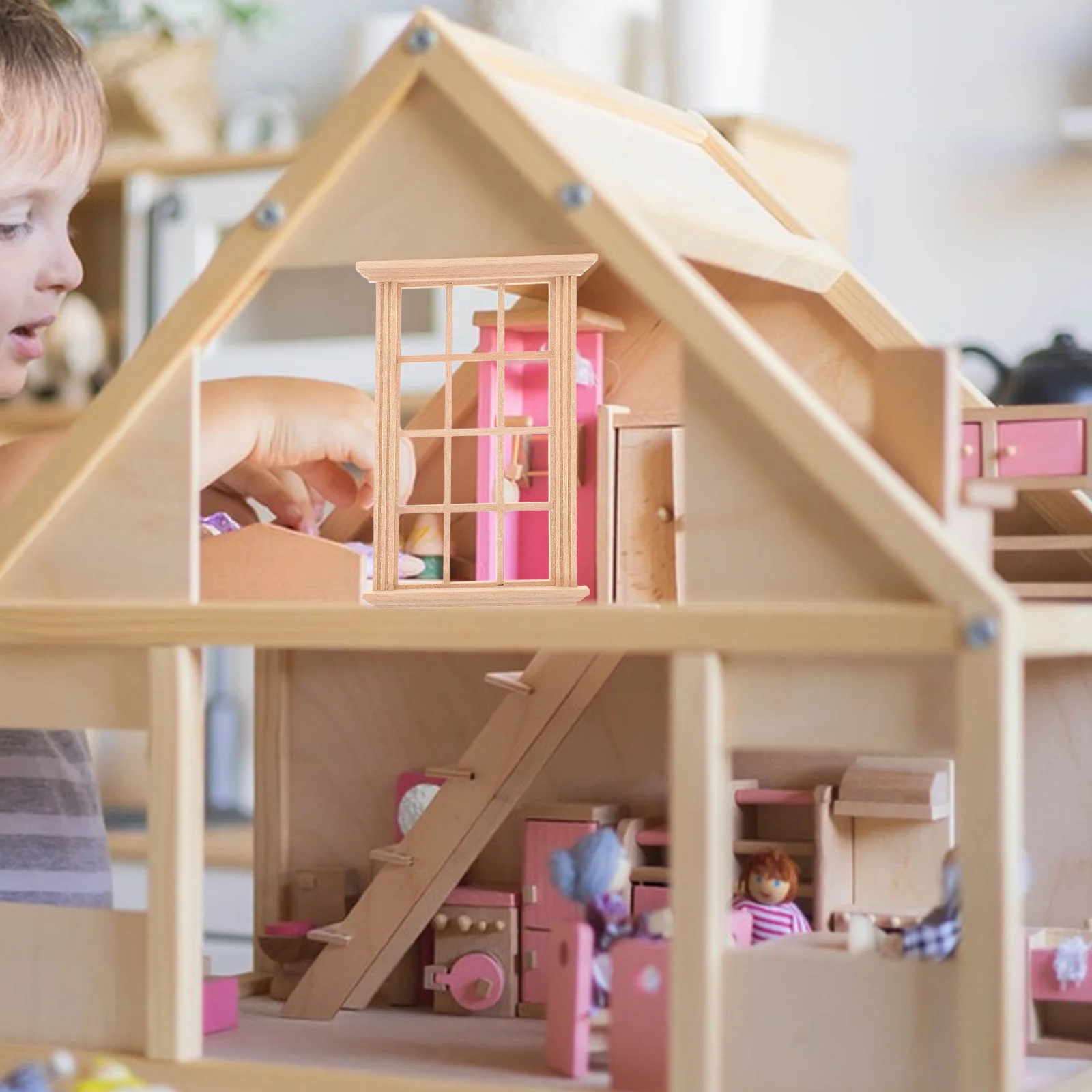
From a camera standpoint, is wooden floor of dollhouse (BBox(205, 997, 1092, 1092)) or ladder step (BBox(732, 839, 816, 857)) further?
ladder step (BBox(732, 839, 816, 857))

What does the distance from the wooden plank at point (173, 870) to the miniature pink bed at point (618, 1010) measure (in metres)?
0.15

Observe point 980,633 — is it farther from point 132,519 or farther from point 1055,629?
point 132,519

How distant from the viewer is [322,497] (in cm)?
105

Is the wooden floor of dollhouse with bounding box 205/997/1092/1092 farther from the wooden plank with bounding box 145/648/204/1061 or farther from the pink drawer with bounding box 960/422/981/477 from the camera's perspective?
the pink drawer with bounding box 960/422/981/477

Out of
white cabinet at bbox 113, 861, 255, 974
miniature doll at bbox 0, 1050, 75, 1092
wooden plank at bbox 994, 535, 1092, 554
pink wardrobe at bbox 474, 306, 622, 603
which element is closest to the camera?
miniature doll at bbox 0, 1050, 75, 1092

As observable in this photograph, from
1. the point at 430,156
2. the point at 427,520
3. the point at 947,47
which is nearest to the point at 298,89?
the point at 947,47

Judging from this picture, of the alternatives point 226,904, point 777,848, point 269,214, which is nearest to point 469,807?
point 777,848

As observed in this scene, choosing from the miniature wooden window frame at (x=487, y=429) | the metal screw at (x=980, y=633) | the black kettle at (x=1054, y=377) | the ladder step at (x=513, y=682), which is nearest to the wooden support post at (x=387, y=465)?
the miniature wooden window frame at (x=487, y=429)

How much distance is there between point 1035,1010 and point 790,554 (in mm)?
338

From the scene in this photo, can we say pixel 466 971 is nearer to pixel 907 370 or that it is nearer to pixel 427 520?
pixel 427 520

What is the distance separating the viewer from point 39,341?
1172 millimetres

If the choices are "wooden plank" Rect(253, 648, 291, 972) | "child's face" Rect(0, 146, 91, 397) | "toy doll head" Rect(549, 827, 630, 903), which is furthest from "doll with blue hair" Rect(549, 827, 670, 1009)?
"child's face" Rect(0, 146, 91, 397)

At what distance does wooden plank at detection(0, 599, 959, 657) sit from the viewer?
2.14 ft

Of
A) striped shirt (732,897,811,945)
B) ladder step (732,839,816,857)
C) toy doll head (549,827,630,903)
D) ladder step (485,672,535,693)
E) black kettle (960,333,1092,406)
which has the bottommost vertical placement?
striped shirt (732,897,811,945)
